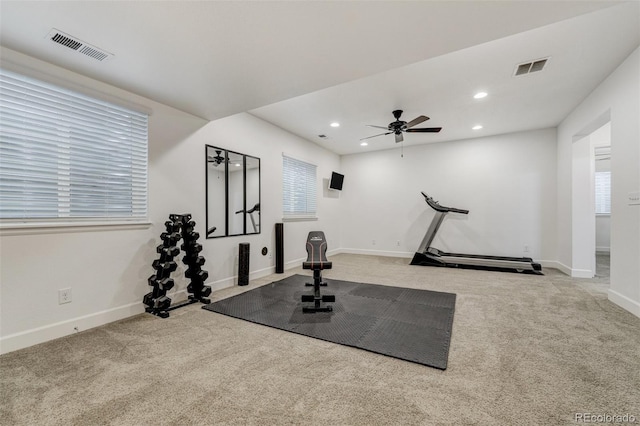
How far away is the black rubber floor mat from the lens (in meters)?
2.24

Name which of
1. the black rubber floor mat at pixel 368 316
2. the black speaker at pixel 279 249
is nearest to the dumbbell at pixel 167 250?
the black rubber floor mat at pixel 368 316

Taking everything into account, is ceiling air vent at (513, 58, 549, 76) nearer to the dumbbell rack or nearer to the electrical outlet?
the dumbbell rack

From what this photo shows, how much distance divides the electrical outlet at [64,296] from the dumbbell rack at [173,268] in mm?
617

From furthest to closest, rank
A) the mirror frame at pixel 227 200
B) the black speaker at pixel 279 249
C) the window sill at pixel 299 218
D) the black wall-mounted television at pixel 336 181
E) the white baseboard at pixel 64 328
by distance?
the black wall-mounted television at pixel 336 181, the window sill at pixel 299 218, the black speaker at pixel 279 249, the mirror frame at pixel 227 200, the white baseboard at pixel 64 328

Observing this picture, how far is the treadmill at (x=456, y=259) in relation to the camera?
16.5ft

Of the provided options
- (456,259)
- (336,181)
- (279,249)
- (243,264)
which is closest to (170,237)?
(243,264)

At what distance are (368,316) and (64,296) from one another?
2.95 m

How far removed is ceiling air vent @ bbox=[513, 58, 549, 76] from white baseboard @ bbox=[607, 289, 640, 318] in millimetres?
2728

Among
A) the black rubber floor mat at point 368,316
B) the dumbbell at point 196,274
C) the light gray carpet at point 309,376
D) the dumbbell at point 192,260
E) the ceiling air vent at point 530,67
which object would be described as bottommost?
the black rubber floor mat at point 368,316

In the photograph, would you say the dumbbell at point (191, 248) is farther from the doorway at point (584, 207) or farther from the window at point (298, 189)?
the doorway at point (584, 207)

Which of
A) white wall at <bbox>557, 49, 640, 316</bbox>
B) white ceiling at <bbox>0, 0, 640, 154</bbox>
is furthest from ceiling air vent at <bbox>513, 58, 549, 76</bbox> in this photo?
white wall at <bbox>557, 49, 640, 316</bbox>

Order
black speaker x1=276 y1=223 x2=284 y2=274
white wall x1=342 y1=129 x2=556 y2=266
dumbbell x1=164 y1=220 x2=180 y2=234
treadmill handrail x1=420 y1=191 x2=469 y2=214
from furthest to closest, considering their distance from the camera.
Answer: treadmill handrail x1=420 y1=191 x2=469 y2=214 → white wall x1=342 y1=129 x2=556 y2=266 → black speaker x1=276 y1=223 x2=284 y2=274 → dumbbell x1=164 y1=220 x2=180 y2=234

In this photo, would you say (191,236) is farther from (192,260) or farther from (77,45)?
(77,45)

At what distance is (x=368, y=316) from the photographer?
2891 mm
